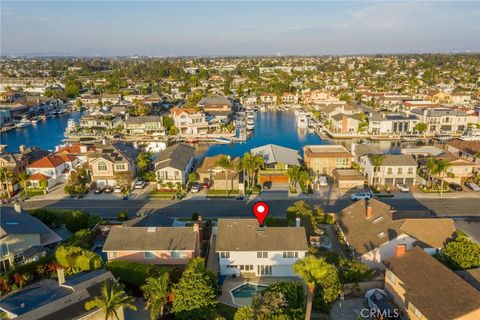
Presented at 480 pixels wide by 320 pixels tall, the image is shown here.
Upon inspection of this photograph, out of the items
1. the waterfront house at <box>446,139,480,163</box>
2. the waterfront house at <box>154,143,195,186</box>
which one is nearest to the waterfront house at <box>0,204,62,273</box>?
the waterfront house at <box>154,143,195,186</box>

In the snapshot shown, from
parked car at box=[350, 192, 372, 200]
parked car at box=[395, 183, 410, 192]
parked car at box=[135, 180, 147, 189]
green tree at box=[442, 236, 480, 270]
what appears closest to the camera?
green tree at box=[442, 236, 480, 270]

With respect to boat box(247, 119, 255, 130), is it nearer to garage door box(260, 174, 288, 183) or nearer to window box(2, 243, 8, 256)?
garage door box(260, 174, 288, 183)

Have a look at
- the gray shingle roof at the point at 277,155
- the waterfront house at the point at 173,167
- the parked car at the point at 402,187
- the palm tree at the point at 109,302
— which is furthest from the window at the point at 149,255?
the parked car at the point at 402,187

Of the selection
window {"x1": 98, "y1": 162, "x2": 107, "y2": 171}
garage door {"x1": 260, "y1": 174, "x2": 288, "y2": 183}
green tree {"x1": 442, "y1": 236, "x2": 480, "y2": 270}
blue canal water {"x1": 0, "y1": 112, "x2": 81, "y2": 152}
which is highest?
window {"x1": 98, "y1": 162, "x2": 107, "y2": 171}

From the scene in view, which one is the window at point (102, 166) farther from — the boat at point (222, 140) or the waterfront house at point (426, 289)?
the waterfront house at point (426, 289)

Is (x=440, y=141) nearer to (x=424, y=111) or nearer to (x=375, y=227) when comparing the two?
(x=424, y=111)

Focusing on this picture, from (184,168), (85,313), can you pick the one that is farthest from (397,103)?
(85,313)
